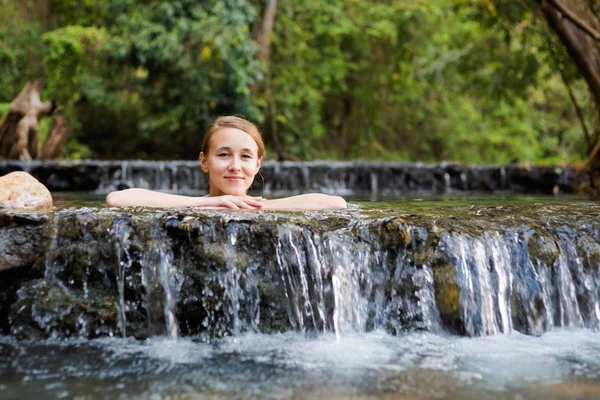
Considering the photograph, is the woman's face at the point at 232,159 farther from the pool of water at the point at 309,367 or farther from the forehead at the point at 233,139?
the pool of water at the point at 309,367

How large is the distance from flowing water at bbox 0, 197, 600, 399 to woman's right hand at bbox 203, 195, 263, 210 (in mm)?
475

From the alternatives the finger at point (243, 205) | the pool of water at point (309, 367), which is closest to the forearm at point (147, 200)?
the finger at point (243, 205)

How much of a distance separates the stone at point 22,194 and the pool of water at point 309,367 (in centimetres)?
93

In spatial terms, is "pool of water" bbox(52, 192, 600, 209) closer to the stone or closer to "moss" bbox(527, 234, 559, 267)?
the stone

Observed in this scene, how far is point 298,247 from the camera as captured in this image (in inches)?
124

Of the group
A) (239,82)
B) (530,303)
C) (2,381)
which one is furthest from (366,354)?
(239,82)

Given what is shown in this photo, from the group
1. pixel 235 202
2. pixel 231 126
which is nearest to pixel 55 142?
pixel 231 126

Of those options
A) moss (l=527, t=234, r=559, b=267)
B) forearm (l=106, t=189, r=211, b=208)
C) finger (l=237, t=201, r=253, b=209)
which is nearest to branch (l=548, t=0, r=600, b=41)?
moss (l=527, t=234, r=559, b=267)

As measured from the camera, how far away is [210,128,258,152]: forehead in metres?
3.82

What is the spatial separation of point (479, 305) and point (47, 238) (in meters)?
2.17

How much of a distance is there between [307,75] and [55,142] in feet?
23.0

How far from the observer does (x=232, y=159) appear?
3816mm

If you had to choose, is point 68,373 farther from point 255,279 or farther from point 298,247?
point 298,247

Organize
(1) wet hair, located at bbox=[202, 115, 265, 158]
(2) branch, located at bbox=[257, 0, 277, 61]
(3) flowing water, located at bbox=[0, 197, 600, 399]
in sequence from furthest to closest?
(2) branch, located at bbox=[257, 0, 277, 61]
(1) wet hair, located at bbox=[202, 115, 265, 158]
(3) flowing water, located at bbox=[0, 197, 600, 399]
